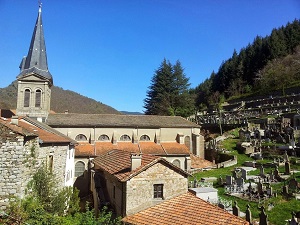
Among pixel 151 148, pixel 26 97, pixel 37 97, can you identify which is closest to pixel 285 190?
pixel 151 148

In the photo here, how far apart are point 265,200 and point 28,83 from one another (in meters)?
28.6

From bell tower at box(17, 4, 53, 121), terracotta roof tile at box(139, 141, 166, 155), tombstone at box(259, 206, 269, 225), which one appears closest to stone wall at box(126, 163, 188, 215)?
tombstone at box(259, 206, 269, 225)

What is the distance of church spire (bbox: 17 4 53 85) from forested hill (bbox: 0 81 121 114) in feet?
187

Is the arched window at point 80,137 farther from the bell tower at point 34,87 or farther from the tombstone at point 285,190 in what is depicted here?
the tombstone at point 285,190

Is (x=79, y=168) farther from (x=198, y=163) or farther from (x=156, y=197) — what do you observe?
(x=156, y=197)

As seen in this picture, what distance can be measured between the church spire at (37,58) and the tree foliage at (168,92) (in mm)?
29606

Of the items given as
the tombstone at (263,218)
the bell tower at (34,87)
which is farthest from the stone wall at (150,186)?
the bell tower at (34,87)

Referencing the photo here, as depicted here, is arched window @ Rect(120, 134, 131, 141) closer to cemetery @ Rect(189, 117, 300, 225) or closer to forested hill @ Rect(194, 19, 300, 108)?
cemetery @ Rect(189, 117, 300, 225)

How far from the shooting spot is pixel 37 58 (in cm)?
3500

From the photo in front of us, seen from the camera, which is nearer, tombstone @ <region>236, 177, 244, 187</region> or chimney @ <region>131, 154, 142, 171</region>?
chimney @ <region>131, 154, 142, 171</region>

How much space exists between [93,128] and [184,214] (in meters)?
22.0

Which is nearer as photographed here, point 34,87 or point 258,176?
point 258,176

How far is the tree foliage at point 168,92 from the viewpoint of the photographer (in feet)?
202

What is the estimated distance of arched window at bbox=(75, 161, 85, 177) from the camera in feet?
98.4
